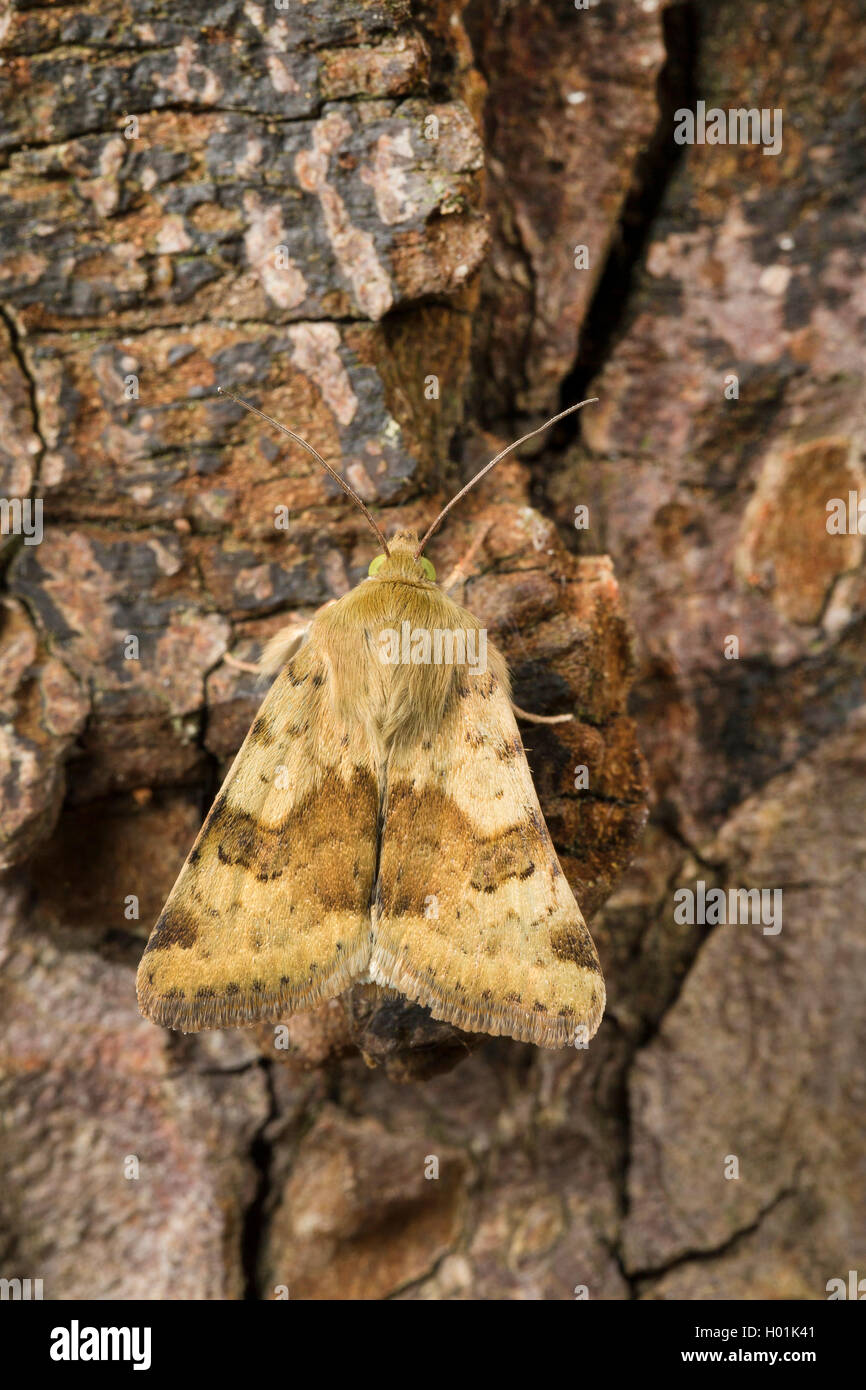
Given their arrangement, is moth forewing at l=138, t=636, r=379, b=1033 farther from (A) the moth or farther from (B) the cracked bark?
(B) the cracked bark

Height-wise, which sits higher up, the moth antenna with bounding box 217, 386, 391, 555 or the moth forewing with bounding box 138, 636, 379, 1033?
the moth antenna with bounding box 217, 386, 391, 555

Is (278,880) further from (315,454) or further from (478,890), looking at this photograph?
(315,454)

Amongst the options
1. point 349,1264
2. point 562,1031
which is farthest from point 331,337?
point 349,1264

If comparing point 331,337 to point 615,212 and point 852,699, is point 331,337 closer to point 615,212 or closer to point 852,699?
point 615,212

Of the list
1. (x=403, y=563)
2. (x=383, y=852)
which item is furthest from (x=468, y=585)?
(x=383, y=852)

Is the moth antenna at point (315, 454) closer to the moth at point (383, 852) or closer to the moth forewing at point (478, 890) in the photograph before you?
the moth at point (383, 852)

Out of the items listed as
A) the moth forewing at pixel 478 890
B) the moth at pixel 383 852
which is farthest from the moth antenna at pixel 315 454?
the moth forewing at pixel 478 890

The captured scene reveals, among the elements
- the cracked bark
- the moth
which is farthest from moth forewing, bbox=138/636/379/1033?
the cracked bark
